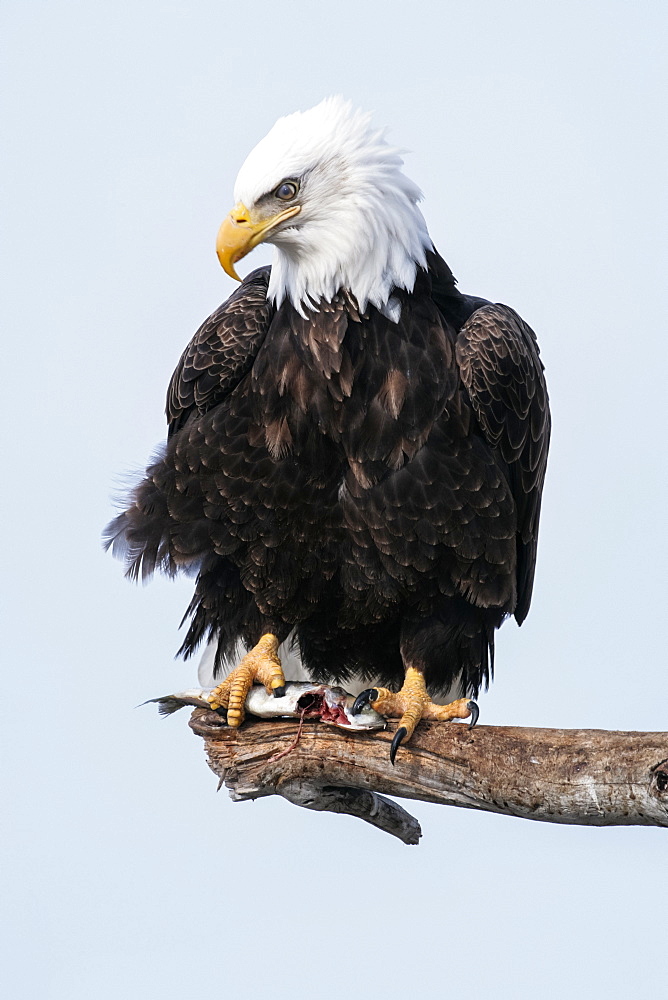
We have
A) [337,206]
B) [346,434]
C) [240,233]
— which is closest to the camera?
[240,233]

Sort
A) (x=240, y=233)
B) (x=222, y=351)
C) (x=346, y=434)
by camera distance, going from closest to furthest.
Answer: (x=240, y=233) < (x=346, y=434) < (x=222, y=351)

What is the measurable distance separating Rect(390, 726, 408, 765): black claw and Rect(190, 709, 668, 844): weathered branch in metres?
0.03

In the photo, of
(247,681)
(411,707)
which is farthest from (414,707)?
(247,681)

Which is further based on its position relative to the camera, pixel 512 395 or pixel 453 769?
pixel 512 395

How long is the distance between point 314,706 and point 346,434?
3.43 ft

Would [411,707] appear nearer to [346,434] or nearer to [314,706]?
[314,706]

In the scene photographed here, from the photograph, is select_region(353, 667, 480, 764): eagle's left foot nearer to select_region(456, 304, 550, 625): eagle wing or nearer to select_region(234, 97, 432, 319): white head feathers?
select_region(456, 304, 550, 625): eagle wing

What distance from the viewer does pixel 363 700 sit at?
5473mm

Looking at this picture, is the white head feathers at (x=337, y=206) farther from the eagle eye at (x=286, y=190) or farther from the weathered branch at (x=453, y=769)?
the weathered branch at (x=453, y=769)

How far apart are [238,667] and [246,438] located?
0.95 meters

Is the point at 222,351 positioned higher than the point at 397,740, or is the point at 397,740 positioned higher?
the point at 222,351

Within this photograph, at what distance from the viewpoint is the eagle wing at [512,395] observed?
5.52 metres

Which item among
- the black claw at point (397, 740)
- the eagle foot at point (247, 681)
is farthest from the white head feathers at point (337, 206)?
the black claw at point (397, 740)

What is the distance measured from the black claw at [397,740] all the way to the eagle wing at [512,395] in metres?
1.12
